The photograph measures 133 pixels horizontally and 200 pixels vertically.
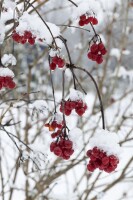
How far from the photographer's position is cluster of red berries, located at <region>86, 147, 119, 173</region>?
3.39 ft

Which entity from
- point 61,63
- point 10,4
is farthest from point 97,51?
point 10,4

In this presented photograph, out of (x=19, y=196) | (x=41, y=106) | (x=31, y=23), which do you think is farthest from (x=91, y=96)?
(x=31, y=23)

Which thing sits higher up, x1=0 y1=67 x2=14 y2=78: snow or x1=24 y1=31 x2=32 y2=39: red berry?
x1=24 y1=31 x2=32 y2=39: red berry

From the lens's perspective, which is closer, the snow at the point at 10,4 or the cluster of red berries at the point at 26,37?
the cluster of red berries at the point at 26,37

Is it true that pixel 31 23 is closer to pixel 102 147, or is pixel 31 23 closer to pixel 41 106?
pixel 102 147

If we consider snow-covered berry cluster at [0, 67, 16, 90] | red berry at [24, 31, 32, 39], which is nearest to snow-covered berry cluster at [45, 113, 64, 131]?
snow-covered berry cluster at [0, 67, 16, 90]

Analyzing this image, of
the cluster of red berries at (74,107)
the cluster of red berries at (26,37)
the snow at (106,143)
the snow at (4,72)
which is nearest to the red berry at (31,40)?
the cluster of red berries at (26,37)

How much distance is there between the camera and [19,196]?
4.60m

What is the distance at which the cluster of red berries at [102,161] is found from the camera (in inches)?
40.7

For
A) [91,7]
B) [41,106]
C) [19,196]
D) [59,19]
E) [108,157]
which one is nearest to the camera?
[108,157]

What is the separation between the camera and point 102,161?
103cm

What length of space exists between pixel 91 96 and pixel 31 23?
8.90m

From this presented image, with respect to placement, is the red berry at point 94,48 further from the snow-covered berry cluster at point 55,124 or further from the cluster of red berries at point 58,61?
the snow-covered berry cluster at point 55,124

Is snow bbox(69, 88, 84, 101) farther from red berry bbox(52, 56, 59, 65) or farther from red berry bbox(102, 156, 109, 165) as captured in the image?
red berry bbox(102, 156, 109, 165)
